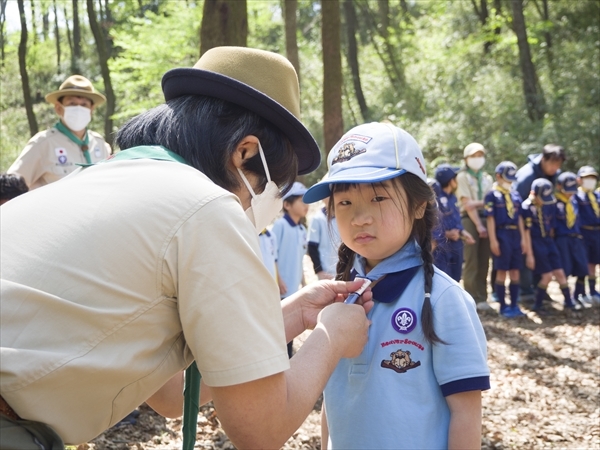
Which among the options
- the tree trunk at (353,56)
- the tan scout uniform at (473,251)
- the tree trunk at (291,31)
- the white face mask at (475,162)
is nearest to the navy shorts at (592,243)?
the tan scout uniform at (473,251)

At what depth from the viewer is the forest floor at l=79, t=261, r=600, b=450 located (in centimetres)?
527

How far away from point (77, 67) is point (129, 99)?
9.48m

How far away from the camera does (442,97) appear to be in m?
25.2

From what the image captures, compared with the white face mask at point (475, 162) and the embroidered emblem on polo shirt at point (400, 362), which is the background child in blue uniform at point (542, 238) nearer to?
the white face mask at point (475, 162)

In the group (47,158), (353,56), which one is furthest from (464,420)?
(353,56)

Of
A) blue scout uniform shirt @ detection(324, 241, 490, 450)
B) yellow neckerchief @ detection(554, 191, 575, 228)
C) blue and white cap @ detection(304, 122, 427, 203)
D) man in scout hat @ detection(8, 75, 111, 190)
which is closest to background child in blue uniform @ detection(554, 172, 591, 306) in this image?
yellow neckerchief @ detection(554, 191, 575, 228)

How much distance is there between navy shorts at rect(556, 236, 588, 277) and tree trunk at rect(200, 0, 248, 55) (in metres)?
6.08

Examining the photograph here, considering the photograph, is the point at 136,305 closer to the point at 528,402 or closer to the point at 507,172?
the point at 528,402

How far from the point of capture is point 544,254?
33.6 feet

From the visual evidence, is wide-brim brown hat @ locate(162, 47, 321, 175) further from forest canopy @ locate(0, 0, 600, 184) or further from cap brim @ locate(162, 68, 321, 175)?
forest canopy @ locate(0, 0, 600, 184)

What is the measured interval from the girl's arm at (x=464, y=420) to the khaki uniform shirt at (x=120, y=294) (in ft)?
2.51

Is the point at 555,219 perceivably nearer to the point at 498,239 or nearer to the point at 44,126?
the point at 498,239

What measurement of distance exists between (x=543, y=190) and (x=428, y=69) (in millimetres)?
18620

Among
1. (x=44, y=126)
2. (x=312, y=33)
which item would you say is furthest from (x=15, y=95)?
(x=312, y=33)
